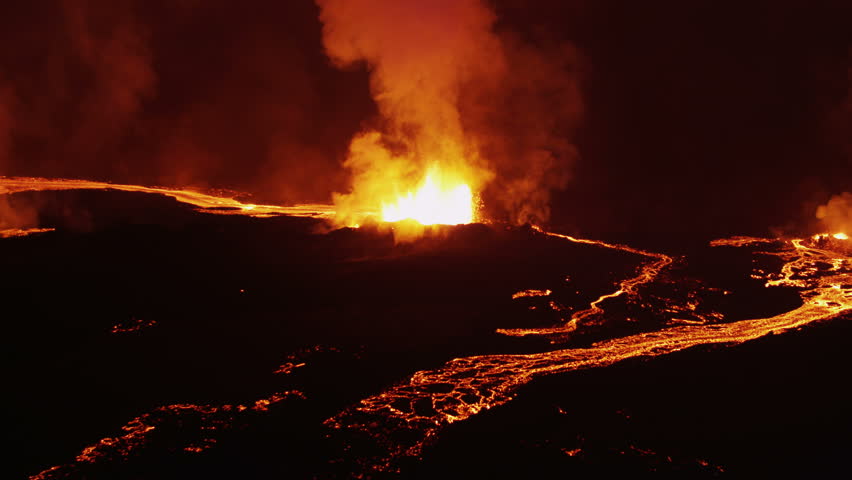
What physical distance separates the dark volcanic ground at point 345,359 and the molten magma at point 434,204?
275 centimetres

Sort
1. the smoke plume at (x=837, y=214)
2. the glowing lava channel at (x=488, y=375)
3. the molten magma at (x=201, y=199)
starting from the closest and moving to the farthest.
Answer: the glowing lava channel at (x=488, y=375) → the molten magma at (x=201, y=199) → the smoke plume at (x=837, y=214)

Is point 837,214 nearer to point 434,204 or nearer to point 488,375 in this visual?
point 434,204

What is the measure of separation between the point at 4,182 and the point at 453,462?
27.2 meters

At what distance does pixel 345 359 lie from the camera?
38.3ft

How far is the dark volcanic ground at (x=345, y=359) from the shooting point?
859 centimetres

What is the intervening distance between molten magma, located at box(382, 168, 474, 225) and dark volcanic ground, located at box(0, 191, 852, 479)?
275 centimetres

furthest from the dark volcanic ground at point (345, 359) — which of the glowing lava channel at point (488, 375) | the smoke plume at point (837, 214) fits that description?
the smoke plume at point (837, 214)

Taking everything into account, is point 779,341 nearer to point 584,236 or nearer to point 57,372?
point 584,236

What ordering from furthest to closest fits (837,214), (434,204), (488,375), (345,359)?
(837,214) → (434,204) → (345,359) → (488,375)

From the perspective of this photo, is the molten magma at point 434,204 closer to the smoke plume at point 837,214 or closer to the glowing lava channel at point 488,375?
the glowing lava channel at point 488,375

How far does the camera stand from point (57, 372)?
10750 millimetres

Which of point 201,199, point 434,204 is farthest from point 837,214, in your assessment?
point 201,199

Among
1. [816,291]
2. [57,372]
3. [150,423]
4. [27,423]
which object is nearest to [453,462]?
[150,423]

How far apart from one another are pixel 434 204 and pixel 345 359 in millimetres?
14178
